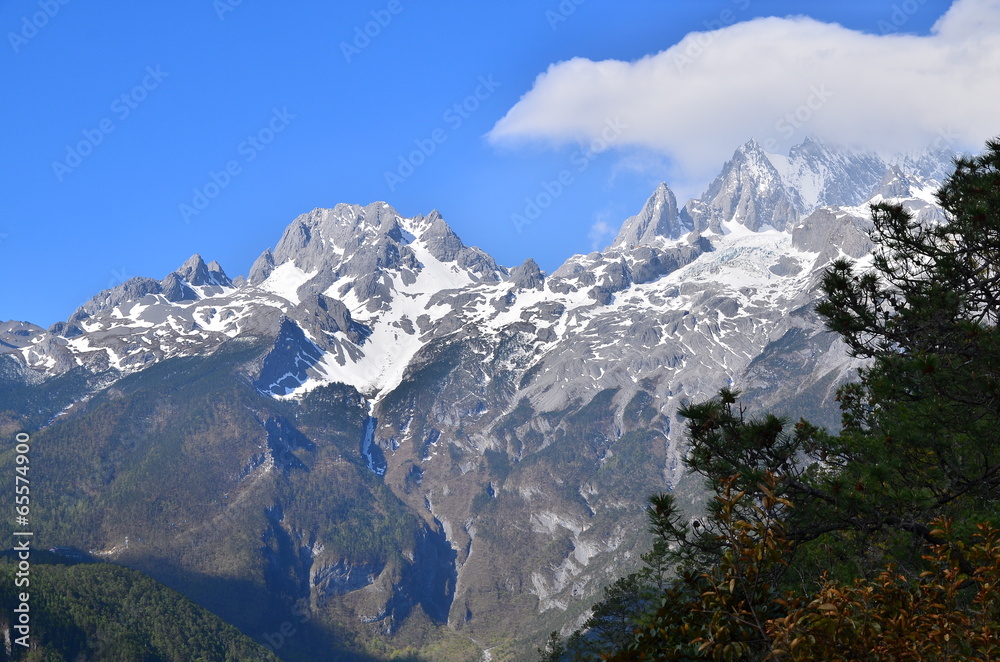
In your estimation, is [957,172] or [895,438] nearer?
[895,438]

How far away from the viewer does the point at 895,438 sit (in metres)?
23.3

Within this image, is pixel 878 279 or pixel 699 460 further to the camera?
pixel 878 279

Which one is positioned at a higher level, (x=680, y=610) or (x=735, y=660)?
(x=680, y=610)

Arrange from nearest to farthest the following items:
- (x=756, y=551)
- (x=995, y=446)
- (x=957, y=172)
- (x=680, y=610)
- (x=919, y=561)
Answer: (x=756, y=551), (x=680, y=610), (x=919, y=561), (x=995, y=446), (x=957, y=172)

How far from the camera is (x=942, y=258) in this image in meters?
22.8

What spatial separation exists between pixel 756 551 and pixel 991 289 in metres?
15.3

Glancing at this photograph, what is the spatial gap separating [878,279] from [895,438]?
4655 millimetres

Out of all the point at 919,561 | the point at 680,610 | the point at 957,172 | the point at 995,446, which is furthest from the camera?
the point at 957,172

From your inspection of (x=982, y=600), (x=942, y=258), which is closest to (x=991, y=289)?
(x=942, y=258)

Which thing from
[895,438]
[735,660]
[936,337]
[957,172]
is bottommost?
[735,660]

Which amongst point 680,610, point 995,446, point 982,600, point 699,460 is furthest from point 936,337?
point 680,610

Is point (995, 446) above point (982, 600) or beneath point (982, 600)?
above

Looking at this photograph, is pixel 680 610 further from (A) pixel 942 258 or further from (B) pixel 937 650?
(A) pixel 942 258

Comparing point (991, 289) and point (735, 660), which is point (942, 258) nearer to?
point (991, 289)
